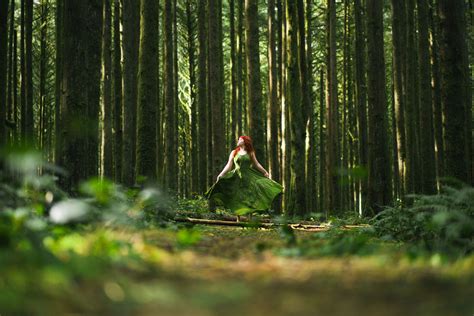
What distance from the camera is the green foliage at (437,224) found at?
4867 mm

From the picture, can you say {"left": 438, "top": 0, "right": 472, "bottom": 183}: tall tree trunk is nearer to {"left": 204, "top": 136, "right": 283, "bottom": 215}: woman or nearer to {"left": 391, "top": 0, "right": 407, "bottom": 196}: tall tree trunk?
{"left": 204, "top": 136, "right": 283, "bottom": 215}: woman

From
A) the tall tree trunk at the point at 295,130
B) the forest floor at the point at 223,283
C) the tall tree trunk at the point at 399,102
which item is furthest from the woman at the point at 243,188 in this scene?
the forest floor at the point at 223,283

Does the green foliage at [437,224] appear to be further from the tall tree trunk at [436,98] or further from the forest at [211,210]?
the tall tree trunk at [436,98]

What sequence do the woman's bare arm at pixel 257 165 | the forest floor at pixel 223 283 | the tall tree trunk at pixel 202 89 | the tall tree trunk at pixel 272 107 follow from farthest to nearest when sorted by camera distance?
the tall tree trunk at pixel 202 89, the tall tree trunk at pixel 272 107, the woman's bare arm at pixel 257 165, the forest floor at pixel 223 283

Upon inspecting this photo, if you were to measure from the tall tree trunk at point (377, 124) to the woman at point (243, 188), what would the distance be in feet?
7.59

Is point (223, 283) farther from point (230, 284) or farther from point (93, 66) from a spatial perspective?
point (93, 66)

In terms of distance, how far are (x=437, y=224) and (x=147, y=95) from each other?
551 cm

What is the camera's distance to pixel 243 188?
34.4 feet

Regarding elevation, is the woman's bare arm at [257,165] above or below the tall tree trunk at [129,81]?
below

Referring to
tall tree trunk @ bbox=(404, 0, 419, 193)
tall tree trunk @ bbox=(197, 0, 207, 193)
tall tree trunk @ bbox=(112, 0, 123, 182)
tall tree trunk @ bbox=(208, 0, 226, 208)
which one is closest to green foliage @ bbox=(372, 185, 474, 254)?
tall tree trunk @ bbox=(208, 0, 226, 208)

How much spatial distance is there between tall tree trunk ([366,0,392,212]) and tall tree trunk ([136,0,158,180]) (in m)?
5.04

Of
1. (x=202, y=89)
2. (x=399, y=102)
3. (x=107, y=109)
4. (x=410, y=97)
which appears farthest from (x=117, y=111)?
(x=410, y=97)

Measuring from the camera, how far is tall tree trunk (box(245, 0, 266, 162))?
13820 millimetres

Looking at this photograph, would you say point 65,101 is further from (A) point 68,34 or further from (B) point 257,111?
(B) point 257,111
